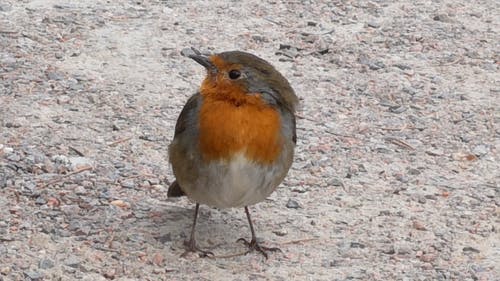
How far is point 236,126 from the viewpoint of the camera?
4754mm

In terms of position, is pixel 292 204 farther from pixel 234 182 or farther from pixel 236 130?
pixel 236 130

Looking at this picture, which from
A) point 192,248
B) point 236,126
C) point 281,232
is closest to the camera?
point 236,126

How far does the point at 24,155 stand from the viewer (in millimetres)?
5922

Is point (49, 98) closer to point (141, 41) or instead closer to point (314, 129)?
point (141, 41)

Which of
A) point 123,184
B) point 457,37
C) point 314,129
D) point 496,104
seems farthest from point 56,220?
point 457,37

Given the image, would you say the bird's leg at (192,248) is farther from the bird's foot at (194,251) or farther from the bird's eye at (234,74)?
the bird's eye at (234,74)

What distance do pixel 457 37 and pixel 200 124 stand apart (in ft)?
12.2

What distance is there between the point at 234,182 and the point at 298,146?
1.58 m

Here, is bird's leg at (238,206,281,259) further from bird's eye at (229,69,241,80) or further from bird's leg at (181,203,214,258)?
bird's eye at (229,69,241,80)

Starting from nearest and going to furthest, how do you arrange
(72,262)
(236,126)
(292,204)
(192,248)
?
(236,126)
(72,262)
(192,248)
(292,204)

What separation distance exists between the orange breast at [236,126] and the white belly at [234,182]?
0.05 m

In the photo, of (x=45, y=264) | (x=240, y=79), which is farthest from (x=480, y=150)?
(x=45, y=264)

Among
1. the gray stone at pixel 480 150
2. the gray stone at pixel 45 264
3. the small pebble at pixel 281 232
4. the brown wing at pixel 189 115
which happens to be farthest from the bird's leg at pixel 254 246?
the gray stone at pixel 480 150

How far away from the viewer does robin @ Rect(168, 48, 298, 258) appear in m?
4.79
